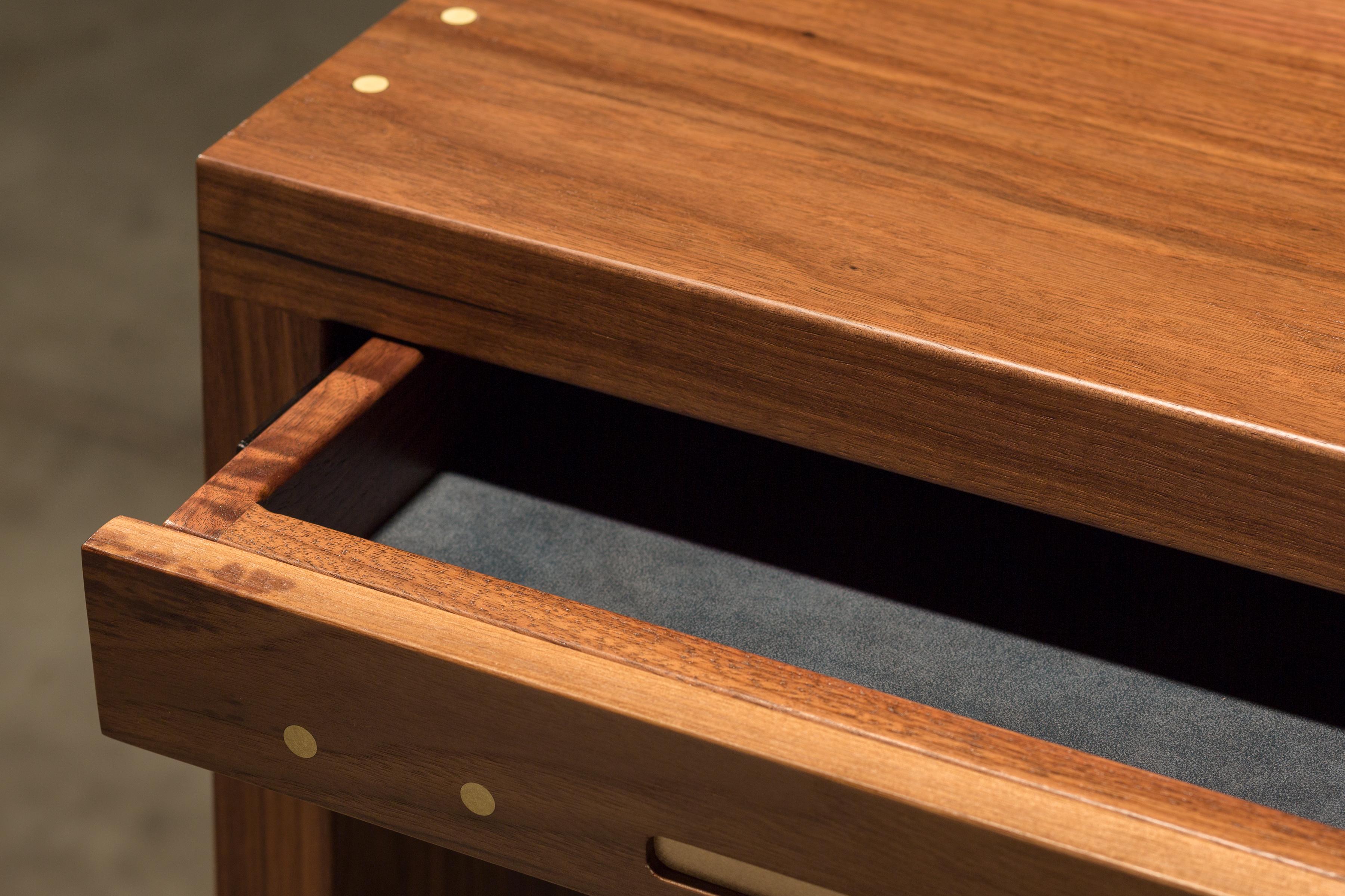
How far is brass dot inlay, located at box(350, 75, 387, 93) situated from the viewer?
0.48 meters

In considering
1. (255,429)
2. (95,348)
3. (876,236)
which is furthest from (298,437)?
(95,348)

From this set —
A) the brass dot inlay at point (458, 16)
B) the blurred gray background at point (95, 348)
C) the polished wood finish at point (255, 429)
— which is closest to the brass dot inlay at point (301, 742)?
the polished wood finish at point (255, 429)

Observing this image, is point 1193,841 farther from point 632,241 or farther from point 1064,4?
point 1064,4

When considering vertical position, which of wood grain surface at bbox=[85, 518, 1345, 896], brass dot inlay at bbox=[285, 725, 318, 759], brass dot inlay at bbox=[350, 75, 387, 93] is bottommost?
brass dot inlay at bbox=[285, 725, 318, 759]

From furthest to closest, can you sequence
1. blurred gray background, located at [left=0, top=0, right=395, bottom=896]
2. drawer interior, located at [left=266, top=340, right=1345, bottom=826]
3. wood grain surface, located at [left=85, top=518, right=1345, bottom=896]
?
blurred gray background, located at [left=0, top=0, right=395, bottom=896] → drawer interior, located at [left=266, top=340, right=1345, bottom=826] → wood grain surface, located at [left=85, top=518, right=1345, bottom=896]

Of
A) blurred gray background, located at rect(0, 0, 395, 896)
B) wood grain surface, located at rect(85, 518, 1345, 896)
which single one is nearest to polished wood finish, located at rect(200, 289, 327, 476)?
wood grain surface, located at rect(85, 518, 1345, 896)

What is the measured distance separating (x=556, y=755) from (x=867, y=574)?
0.55 feet

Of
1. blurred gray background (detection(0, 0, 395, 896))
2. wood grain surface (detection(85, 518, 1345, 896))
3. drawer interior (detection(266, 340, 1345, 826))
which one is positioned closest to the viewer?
wood grain surface (detection(85, 518, 1345, 896))

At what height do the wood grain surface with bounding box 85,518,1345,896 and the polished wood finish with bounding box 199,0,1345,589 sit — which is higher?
the polished wood finish with bounding box 199,0,1345,589

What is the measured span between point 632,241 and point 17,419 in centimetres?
99

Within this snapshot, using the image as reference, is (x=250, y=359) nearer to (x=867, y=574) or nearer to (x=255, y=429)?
(x=255, y=429)

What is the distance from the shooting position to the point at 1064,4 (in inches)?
21.9

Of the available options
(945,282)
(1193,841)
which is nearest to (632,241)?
(945,282)

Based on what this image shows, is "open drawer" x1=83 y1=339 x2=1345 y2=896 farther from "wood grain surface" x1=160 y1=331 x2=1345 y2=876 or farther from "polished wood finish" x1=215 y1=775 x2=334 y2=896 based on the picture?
"polished wood finish" x1=215 y1=775 x2=334 y2=896
